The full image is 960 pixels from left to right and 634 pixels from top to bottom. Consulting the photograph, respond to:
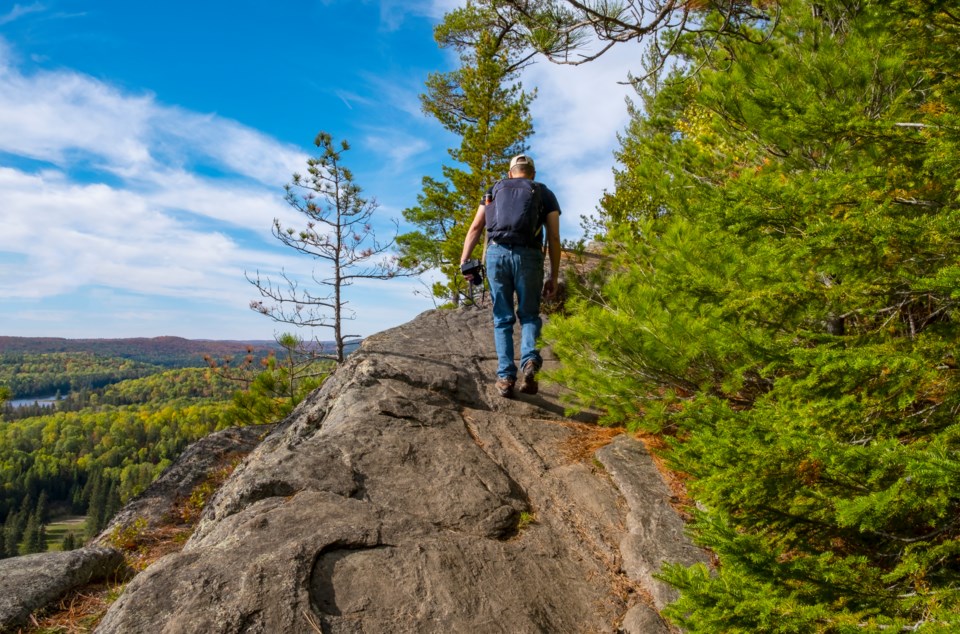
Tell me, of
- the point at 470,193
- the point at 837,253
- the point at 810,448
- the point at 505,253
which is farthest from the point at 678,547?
the point at 470,193

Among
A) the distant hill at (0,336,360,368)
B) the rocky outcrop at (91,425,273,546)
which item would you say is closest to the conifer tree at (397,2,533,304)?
the rocky outcrop at (91,425,273,546)

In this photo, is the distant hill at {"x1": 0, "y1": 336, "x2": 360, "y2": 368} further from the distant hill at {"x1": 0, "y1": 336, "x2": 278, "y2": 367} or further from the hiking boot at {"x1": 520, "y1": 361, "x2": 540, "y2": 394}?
the hiking boot at {"x1": 520, "y1": 361, "x2": 540, "y2": 394}

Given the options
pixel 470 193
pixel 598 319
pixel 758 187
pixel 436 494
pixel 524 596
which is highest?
pixel 470 193

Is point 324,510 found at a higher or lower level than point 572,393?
lower

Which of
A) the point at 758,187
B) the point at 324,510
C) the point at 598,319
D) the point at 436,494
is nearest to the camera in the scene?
the point at 758,187

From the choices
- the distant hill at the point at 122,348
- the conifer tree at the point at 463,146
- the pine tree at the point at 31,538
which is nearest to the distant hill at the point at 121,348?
the distant hill at the point at 122,348

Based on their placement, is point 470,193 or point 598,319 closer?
point 598,319

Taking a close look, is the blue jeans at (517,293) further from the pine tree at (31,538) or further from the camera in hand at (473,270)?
the pine tree at (31,538)

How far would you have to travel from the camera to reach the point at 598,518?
10.7ft

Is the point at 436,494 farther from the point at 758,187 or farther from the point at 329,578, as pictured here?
the point at 758,187

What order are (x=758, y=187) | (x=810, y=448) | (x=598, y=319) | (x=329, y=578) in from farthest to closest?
(x=598, y=319) < (x=329, y=578) < (x=758, y=187) < (x=810, y=448)

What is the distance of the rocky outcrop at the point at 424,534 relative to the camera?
7.19 ft

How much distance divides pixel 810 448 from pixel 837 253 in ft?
2.55

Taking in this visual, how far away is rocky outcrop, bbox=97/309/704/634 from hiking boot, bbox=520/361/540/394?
0.32 m
